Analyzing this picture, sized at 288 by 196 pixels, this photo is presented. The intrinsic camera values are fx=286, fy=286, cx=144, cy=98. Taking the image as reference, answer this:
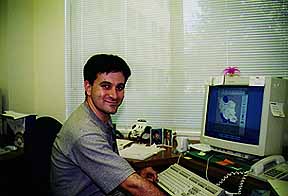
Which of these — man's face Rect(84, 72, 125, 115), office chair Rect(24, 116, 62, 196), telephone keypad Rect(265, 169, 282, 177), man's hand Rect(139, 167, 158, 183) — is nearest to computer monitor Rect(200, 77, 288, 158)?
telephone keypad Rect(265, 169, 282, 177)

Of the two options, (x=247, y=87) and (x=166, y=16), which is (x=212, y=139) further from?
(x=166, y=16)

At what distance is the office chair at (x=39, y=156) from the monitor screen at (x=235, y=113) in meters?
0.92

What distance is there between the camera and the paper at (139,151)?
1.73 m

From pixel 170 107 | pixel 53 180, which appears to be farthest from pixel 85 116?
pixel 170 107

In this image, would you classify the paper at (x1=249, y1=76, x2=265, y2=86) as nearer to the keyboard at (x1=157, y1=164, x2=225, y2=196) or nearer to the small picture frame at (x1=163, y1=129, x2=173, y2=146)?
the keyboard at (x1=157, y1=164, x2=225, y2=196)

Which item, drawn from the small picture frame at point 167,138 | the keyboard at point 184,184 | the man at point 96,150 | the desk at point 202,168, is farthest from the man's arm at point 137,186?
the small picture frame at point 167,138

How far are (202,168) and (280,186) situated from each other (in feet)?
1.57

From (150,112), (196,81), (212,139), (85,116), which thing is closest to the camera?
(85,116)

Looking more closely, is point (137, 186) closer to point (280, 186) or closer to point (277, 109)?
point (280, 186)

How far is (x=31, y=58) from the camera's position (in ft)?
9.03

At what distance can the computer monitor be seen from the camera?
1402mm

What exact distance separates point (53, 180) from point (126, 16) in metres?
A: 1.61

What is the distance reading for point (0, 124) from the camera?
2475 millimetres

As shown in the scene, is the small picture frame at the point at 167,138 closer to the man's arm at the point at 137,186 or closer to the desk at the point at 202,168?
the desk at the point at 202,168
